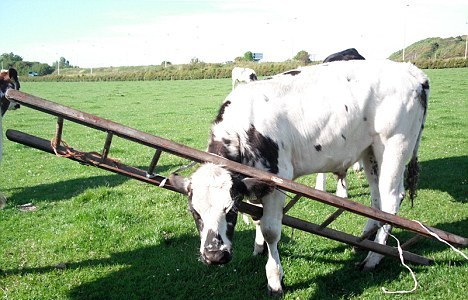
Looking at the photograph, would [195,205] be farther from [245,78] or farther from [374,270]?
[245,78]

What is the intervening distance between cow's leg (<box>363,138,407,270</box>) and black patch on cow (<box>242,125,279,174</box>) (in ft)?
6.03

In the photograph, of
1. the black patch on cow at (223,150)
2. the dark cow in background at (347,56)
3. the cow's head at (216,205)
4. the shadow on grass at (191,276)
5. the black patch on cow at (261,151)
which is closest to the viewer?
the cow's head at (216,205)

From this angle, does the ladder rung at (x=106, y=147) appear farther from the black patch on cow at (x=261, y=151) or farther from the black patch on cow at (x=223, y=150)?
the black patch on cow at (x=261, y=151)

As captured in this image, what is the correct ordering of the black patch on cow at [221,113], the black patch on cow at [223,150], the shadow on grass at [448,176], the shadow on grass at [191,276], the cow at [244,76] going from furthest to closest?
1. the cow at [244,76]
2. the shadow on grass at [448,176]
3. the shadow on grass at [191,276]
4. the black patch on cow at [221,113]
5. the black patch on cow at [223,150]

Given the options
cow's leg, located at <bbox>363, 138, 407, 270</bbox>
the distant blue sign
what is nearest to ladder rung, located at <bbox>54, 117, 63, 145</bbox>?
cow's leg, located at <bbox>363, 138, 407, 270</bbox>

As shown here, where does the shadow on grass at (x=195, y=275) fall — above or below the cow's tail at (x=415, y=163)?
below

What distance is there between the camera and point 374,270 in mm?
5820

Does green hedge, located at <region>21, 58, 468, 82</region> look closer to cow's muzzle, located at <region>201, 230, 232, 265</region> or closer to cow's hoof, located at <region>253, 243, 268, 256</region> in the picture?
cow's hoof, located at <region>253, 243, 268, 256</region>

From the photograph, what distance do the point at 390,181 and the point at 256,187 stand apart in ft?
8.24

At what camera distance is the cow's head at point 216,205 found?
4.07m

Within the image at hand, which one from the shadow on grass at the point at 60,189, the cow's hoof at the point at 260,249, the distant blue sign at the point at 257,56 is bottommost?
the shadow on grass at the point at 60,189

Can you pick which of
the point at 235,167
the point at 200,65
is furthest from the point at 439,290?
the point at 200,65

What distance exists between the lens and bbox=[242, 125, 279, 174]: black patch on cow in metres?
4.80

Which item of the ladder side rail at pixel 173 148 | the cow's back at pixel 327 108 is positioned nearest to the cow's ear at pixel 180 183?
the ladder side rail at pixel 173 148
